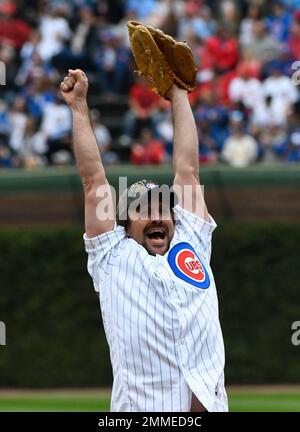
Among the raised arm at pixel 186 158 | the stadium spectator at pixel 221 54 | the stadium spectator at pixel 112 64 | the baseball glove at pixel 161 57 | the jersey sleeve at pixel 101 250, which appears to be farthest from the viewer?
the stadium spectator at pixel 112 64

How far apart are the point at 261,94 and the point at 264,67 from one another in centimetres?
63

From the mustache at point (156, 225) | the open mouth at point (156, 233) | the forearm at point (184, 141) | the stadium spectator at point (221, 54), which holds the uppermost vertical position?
the stadium spectator at point (221, 54)

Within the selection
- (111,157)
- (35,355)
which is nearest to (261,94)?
(111,157)

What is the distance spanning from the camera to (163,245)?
A: 4.67m

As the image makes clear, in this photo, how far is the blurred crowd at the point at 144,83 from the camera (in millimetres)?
14375

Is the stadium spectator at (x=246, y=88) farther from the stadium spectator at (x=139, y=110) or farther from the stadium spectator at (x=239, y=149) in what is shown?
the stadium spectator at (x=139, y=110)

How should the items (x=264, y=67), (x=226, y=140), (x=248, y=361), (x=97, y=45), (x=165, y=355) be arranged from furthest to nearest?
(x=97, y=45) < (x=264, y=67) < (x=226, y=140) < (x=248, y=361) < (x=165, y=355)

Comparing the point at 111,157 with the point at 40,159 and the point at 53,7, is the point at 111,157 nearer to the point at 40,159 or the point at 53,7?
the point at 40,159

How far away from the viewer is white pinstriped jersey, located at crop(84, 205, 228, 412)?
446 cm

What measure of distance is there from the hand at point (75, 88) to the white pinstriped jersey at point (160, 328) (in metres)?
0.65

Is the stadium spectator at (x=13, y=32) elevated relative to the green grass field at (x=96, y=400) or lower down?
elevated

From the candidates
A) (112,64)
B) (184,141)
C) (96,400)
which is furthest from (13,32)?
(184,141)

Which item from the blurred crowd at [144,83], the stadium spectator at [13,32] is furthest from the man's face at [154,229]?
the stadium spectator at [13,32]

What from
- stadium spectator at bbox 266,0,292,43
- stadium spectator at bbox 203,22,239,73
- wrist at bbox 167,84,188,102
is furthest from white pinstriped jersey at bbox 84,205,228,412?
stadium spectator at bbox 266,0,292,43
